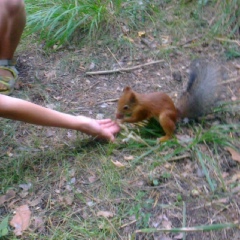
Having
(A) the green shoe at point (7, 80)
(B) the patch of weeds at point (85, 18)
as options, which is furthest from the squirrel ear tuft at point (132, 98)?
(B) the patch of weeds at point (85, 18)

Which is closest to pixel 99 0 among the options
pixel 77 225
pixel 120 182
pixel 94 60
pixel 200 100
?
pixel 94 60

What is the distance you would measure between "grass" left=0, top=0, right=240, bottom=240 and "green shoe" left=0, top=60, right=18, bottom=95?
0.28 ft

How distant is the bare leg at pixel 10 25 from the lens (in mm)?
2828

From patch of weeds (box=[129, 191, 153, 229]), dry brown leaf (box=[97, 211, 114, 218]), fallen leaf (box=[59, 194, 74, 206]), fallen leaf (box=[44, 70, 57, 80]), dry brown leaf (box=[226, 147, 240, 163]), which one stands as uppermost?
dry brown leaf (box=[226, 147, 240, 163])

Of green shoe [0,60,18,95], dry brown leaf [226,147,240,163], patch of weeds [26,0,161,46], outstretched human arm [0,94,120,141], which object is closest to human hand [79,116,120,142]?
outstretched human arm [0,94,120,141]

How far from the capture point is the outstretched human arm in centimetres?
222

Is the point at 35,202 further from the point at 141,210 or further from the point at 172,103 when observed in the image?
the point at 172,103

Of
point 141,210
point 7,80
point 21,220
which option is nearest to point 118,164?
point 141,210

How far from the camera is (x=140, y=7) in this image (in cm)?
351

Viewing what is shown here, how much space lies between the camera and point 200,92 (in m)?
2.35

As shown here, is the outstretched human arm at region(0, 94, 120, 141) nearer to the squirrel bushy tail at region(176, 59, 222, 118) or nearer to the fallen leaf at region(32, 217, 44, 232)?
the squirrel bushy tail at region(176, 59, 222, 118)

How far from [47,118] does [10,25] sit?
3.09ft

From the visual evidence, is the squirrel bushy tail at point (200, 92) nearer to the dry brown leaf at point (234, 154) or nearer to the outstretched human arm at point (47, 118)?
the dry brown leaf at point (234, 154)

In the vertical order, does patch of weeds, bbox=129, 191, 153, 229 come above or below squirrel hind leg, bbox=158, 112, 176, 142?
below
